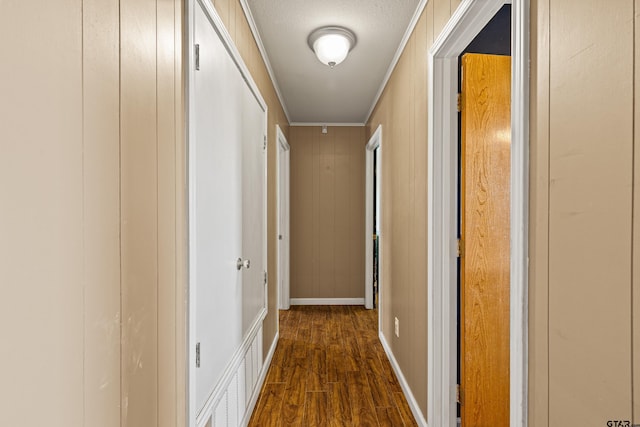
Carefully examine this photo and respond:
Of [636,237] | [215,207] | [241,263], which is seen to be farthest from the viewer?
[241,263]

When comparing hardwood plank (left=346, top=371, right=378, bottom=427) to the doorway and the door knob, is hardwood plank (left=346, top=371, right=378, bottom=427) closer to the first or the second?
the doorway

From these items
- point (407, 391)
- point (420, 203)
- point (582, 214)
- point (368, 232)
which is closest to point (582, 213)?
point (582, 214)

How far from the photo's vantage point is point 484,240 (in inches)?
79.4

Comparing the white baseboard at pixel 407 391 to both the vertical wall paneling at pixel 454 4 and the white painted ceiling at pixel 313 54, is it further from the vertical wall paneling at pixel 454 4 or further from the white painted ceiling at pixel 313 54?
the white painted ceiling at pixel 313 54

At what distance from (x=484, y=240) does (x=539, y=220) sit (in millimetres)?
983

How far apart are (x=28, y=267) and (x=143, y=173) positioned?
44 centimetres

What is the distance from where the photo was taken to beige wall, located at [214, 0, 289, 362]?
6.95ft

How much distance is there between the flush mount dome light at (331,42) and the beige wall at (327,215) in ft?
8.25

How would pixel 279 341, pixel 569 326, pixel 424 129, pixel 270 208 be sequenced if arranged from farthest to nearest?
pixel 279 341 → pixel 270 208 → pixel 424 129 → pixel 569 326

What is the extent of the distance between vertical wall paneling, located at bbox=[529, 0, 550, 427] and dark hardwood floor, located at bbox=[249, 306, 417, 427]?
1457 millimetres

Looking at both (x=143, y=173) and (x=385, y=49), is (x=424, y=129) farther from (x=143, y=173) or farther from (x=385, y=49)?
(x=143, y=173)

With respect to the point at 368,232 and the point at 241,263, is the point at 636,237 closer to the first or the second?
the point at 241,263

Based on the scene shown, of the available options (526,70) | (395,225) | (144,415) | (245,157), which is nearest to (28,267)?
(144,415)

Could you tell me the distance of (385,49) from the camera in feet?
9.53
